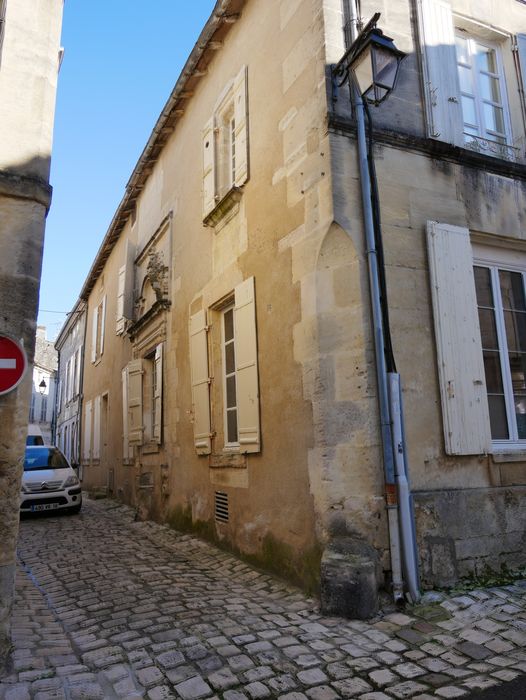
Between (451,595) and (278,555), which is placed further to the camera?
(278,555)

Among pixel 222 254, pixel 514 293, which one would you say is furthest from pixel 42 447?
pixel 514 293

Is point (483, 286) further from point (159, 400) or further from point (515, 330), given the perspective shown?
point (159, 400)

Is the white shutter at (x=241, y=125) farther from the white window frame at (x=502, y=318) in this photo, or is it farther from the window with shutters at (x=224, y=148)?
the white window frame at (x=502, y=318)

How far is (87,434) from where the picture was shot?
1512cm

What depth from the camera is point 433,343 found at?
15.2 ft

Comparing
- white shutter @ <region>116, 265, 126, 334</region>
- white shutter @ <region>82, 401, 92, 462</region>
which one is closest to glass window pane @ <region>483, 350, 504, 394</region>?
white shutter @ <region>116, 265, 126, 334</region>

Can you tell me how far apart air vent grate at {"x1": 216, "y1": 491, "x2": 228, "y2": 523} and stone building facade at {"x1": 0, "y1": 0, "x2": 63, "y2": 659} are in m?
3.25

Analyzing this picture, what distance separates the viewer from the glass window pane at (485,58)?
5926 millimetres

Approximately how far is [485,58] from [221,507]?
5.73 meters

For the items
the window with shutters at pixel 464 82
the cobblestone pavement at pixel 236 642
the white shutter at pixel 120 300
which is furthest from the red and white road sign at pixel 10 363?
the white shutter at pixel 120 300

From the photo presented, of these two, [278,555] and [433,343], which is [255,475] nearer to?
[278,555]

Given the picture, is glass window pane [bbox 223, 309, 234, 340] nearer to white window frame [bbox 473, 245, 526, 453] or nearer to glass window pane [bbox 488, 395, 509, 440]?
white window frame [bbox 473, 245, 526, 453]

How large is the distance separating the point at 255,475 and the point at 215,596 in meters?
1.32

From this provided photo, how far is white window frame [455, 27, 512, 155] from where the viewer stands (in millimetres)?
5621
